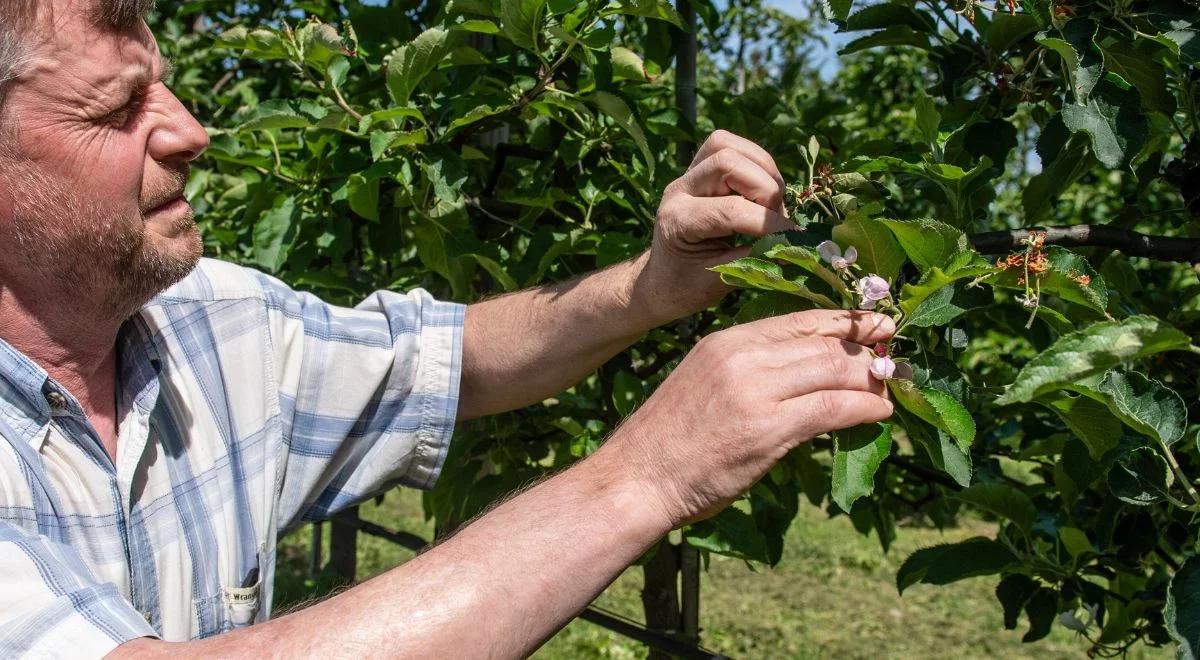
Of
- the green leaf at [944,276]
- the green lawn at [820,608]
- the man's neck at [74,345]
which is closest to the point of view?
the green leaf at [944,276]

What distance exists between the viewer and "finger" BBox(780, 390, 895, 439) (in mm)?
1301

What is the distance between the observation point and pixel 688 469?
135 cm

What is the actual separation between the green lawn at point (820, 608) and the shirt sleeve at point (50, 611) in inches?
116

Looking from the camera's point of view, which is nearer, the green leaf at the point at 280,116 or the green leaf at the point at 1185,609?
the green leaf at the point at 1185,609

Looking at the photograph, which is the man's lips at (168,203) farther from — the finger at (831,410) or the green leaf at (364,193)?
the finger at (831,410)

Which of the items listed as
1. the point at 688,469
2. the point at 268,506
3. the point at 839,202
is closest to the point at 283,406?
the point at 268,506

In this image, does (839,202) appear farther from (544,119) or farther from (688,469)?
(544,119)

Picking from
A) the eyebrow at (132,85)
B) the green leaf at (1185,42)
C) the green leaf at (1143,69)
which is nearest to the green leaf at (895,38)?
the green leaf at (1143,69)

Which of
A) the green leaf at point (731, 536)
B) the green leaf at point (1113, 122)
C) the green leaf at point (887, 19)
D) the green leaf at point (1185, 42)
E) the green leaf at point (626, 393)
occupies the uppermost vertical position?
the green leaf at point (1185, 42)

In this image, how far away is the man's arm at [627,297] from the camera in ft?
5.28

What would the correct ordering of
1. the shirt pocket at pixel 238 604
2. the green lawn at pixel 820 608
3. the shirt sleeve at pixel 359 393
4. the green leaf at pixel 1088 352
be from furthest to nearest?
the green lawn at pixel 820 608 → the shirt sleeve at pixel 359 393 → the shirt pocket at pixel 238 604 → the green leaf at pixel 1088 352

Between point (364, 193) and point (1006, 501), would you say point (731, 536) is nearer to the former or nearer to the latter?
point (1006, 501)

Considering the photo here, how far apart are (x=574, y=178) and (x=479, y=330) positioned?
46 centimetres

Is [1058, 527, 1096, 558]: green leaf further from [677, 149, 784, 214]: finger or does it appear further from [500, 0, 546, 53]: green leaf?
[500, 0, 546, 53]: green leaf
